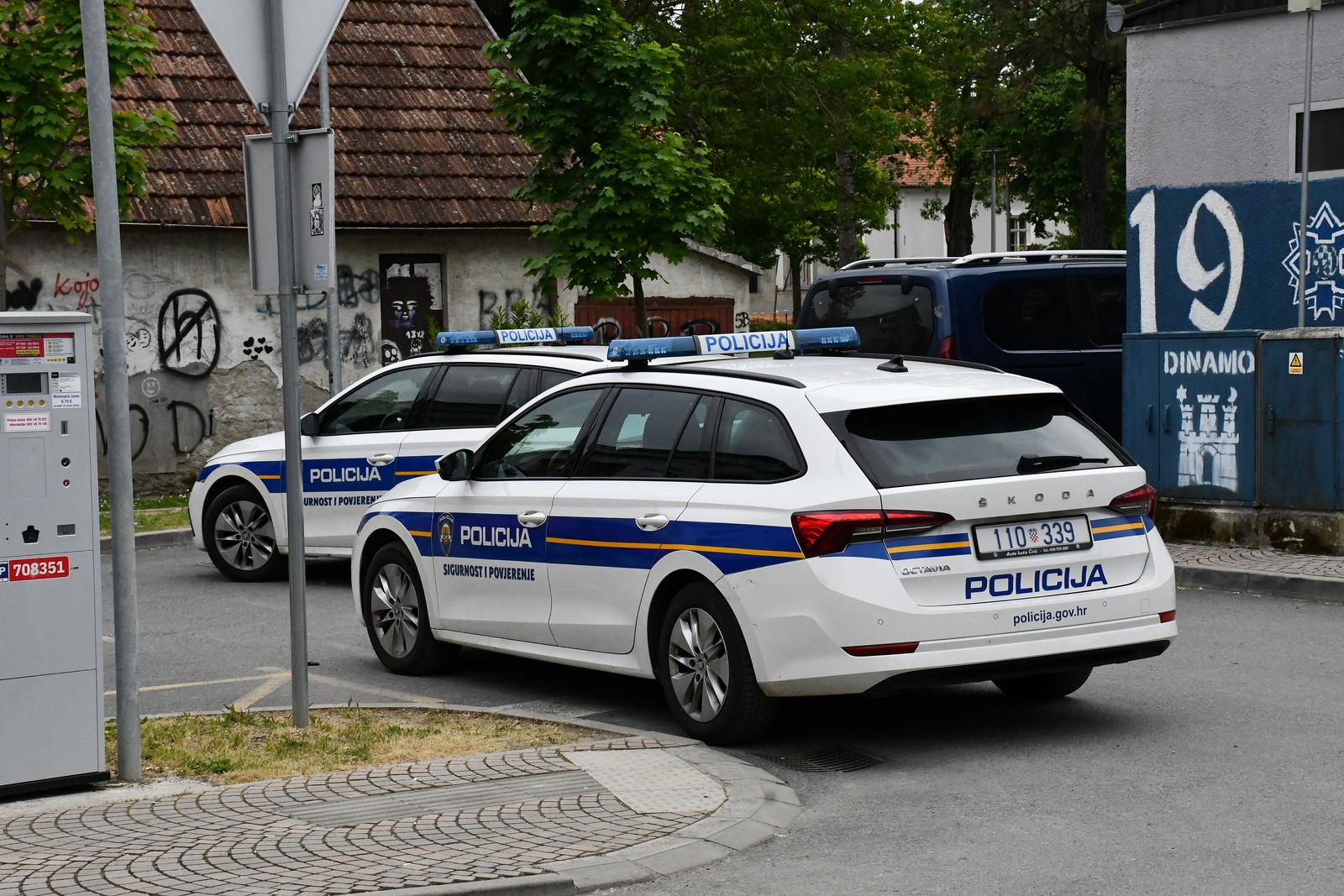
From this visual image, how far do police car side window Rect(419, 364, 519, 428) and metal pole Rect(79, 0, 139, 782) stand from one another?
17.4 feet

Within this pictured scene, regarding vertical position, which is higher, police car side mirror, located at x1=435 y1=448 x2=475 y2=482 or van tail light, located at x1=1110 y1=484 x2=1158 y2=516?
police car side mirror, located at x1=435 y1=448 x2=475 y2=482

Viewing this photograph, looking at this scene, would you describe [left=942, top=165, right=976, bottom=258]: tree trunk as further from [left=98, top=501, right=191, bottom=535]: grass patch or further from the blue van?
[left=98, top=501, right=191, bottom=535]: grass patch

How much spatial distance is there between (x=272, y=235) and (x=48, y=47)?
410 inches

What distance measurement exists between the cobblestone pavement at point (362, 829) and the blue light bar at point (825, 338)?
2572mm

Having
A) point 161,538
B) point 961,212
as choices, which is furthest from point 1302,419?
point 961,212

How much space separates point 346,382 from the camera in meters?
22.4

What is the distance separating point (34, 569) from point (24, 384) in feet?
2.29

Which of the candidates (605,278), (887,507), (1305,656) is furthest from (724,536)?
(605,278)

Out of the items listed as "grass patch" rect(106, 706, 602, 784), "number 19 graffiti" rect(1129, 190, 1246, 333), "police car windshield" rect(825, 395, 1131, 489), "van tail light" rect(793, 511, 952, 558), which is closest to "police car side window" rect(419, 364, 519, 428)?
"grass patch" rect(106, 706, 602, 784)

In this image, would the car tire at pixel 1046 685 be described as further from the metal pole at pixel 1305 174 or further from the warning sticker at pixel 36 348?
the metal pole at pixel 1305 174

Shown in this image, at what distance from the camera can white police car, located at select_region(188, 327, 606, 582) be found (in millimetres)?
12414

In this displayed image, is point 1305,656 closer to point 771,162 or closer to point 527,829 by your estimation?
point 527,829

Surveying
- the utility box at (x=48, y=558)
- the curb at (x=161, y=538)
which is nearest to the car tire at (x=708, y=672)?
the utility box at (x=48, y=558)

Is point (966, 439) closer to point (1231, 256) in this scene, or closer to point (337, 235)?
point (1231, 256)
